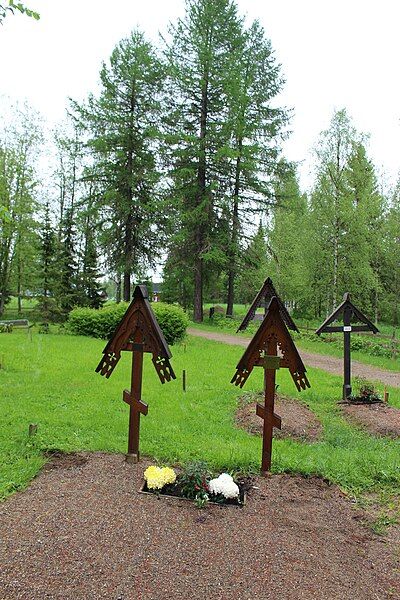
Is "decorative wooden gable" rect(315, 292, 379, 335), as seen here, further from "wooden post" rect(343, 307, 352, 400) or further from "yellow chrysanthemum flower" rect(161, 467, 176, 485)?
"yellow chrysanthemum flower" rect(161, 467, 176, 485)

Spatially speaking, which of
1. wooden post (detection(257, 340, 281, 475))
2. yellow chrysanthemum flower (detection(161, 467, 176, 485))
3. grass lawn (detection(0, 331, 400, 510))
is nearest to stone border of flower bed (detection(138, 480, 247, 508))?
yellow chrysanthemum flower (detection(161, 467, 176, 485))

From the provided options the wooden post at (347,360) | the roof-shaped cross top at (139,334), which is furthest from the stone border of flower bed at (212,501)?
the wooden post at (347,360)

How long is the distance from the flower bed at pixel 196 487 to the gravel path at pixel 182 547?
11 centimetres

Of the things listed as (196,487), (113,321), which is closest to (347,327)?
(196,487)

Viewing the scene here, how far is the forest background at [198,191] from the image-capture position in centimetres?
2341

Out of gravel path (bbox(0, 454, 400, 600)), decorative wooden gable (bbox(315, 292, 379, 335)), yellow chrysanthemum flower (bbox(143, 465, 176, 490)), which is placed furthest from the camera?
decorative wooden gable (bbox(315, 292, 379, 335))

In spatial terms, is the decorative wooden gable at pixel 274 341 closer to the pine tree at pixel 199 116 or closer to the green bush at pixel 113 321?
the green bush at pixel 113 321

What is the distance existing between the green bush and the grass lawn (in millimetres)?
4078

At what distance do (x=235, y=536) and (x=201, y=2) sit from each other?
27.1m

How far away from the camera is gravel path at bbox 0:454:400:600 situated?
2924 millimetres

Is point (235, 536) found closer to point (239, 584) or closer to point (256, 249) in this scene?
point (239, 584)

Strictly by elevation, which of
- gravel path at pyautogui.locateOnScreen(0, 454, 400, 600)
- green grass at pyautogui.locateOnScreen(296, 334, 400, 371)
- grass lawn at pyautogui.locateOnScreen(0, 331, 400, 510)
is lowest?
gravel path at pyautogui.locateOnScreen(0, 454, 400, 600)

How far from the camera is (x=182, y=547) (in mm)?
3381

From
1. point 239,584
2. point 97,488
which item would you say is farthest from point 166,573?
point 97,488
